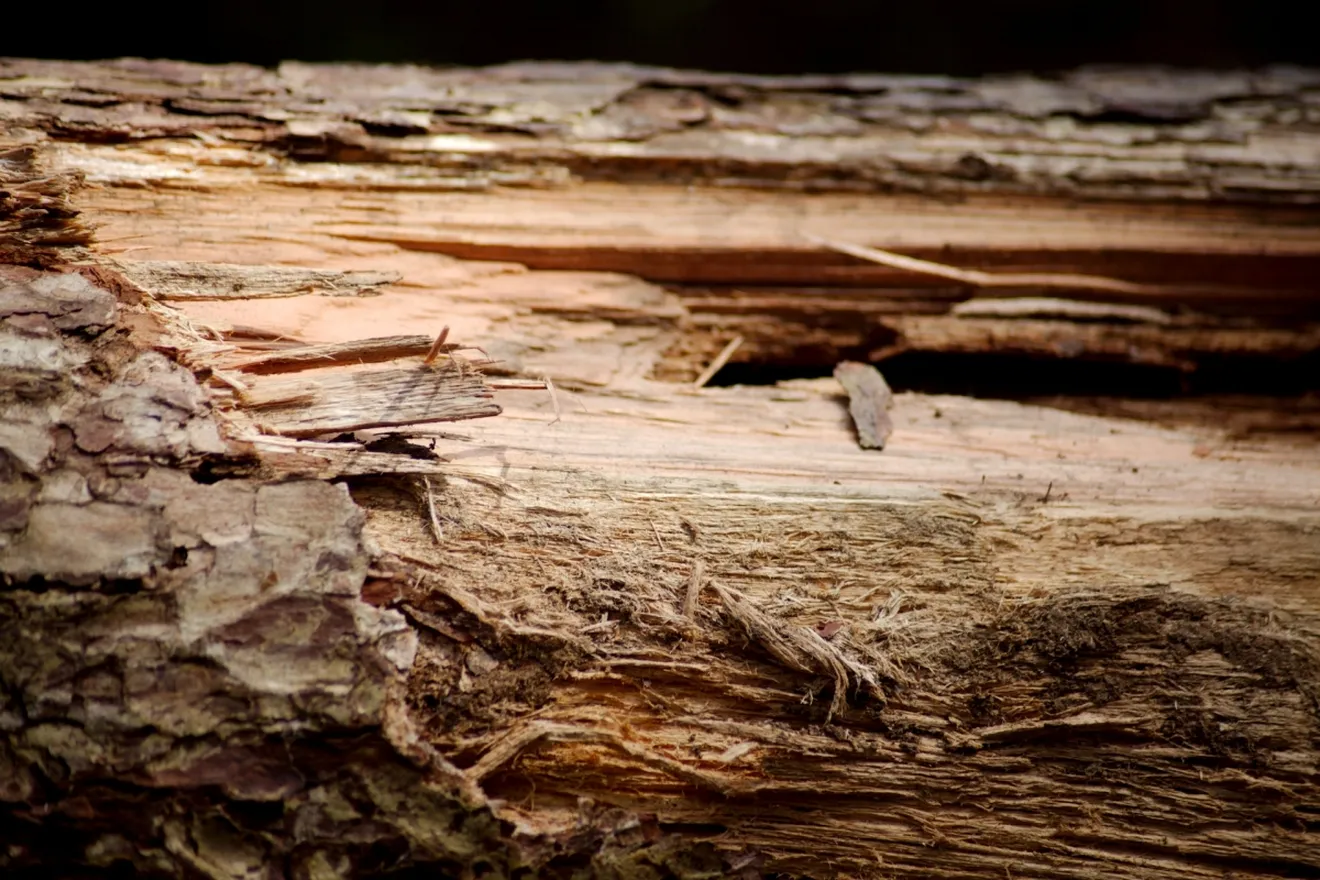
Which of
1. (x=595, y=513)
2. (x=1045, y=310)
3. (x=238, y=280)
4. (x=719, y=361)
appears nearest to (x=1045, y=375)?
(x=1045, y=310)

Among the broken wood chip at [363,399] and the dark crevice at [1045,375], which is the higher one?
the dark crevice at [1045,375]

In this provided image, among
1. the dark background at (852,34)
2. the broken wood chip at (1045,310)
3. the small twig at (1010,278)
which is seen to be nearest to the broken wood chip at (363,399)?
the small twig at (1010,278)

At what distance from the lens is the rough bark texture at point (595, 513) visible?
43.7 inches

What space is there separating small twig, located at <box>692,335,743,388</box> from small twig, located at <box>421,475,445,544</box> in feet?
2.03

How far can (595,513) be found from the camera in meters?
1.34

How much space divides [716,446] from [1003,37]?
2.77 metres

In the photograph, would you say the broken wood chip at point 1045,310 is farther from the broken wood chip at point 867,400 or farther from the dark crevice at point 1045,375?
the broken wood chip at point 867,400

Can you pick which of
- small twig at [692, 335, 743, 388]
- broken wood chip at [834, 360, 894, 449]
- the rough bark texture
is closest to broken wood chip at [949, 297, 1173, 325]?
the rough bark texture

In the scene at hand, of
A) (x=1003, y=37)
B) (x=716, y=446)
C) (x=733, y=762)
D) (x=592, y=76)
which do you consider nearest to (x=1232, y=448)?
(x=716, y=446)

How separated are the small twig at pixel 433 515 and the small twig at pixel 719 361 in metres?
0.62

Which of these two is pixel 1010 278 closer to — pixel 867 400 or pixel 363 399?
pixel 867 400

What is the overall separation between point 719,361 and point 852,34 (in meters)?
2.20

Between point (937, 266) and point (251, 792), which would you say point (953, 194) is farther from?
point (251, 792)

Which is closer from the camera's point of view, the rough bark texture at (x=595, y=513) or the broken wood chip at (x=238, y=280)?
the rough bark texture at (x=595, y=513)
